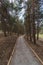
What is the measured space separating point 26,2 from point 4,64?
30.0 meters

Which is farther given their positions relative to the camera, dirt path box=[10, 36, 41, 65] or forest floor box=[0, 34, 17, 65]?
forest floor box=[0, 34, 17, 65]

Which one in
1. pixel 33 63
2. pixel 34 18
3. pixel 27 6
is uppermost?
pixel 27 6

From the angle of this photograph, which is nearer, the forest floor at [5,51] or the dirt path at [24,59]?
the dirt path at [24,59]

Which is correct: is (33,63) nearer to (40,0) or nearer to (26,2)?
(40,0)

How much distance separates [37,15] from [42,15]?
2.68 metres

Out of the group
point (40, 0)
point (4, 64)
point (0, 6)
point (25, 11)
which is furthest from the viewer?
point (25, 11)

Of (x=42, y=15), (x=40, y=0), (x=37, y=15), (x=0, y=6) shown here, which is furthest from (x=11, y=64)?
(x=37, y=15)

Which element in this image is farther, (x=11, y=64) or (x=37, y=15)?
(x=37, y=15)

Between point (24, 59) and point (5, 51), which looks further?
point (5, 51)

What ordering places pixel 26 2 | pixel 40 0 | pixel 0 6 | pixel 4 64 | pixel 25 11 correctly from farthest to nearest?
pixel 25 11, pixel 26 2, pixel 40 0, pixel 0 6, pixel 4 64

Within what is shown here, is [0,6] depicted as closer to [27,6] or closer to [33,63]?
[33,63]

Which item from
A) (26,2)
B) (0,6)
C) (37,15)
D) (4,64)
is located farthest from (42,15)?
(4,64)

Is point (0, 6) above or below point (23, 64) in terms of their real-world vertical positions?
above

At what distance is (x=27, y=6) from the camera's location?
4478 centimetres
